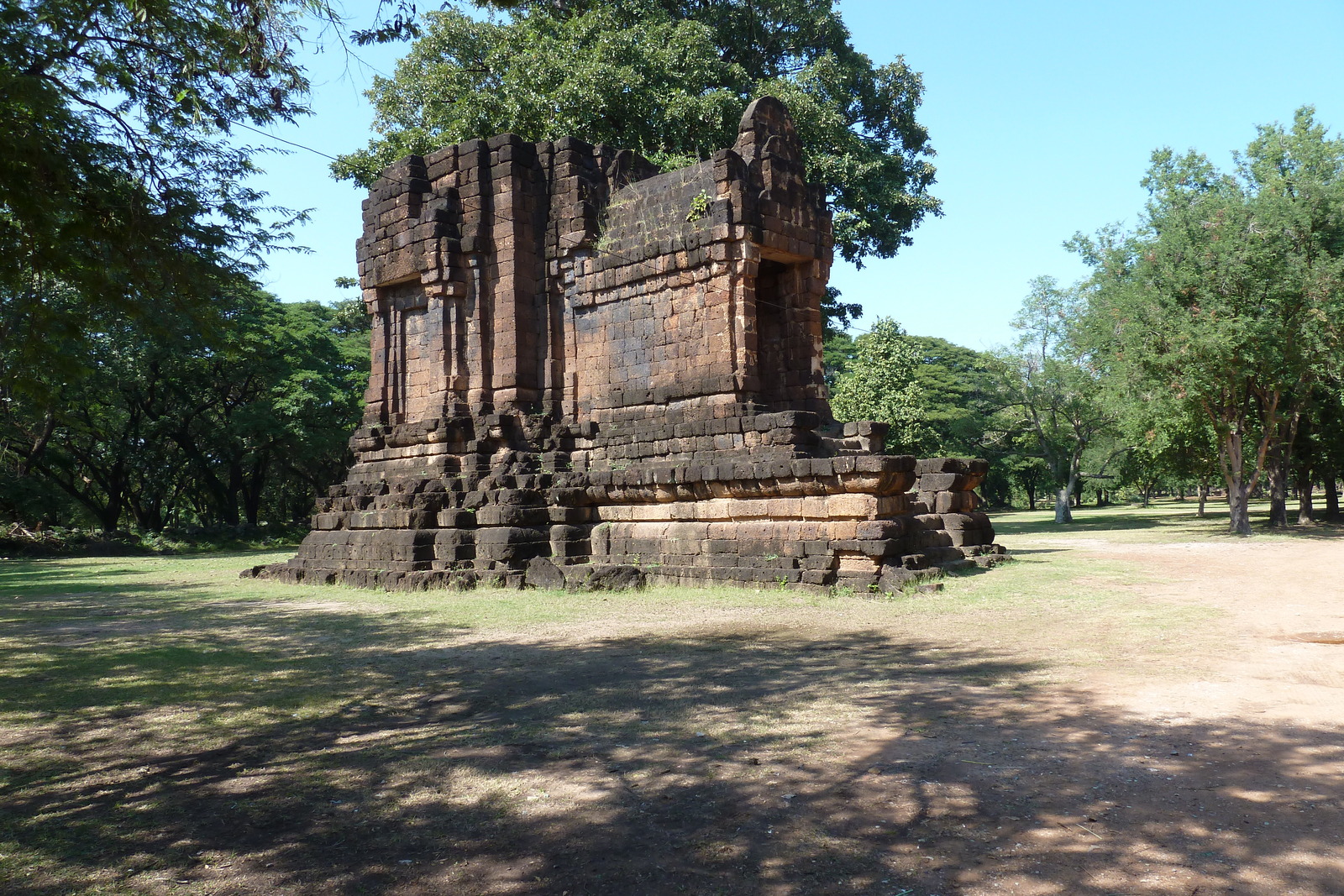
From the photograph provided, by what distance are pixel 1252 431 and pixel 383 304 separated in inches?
917

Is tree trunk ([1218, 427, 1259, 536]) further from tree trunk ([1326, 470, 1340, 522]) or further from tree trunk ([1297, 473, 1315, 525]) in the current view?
tree trunk ([1326, 470, 1340, 522])

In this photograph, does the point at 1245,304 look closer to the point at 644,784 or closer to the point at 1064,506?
the point at 1064,506

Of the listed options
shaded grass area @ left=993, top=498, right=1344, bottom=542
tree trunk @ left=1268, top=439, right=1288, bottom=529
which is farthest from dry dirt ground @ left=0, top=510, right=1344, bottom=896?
tree trunk @ left=1268, top=439, right=1288, bottom=529

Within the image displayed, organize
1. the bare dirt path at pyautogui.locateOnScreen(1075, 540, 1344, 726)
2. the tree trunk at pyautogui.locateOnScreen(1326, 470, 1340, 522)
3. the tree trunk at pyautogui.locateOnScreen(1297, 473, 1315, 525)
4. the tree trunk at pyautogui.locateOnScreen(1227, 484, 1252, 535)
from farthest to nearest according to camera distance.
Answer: the tree trunk at pyautogui.locateOnScreen(1326, 470, 1340, 522)
the tree trunk at pyautogui.locateOnScreen(1297, 473, 1315, 525)
the tree trunk at pyautogui.locateOnScreen(1227, 484, 1252, 535)
the bare dirt path at pyautogui.locateOnScreen(1075, 540, 1344, 726)

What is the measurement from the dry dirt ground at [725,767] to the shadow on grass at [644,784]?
17 millimetres

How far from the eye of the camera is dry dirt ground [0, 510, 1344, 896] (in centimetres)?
315

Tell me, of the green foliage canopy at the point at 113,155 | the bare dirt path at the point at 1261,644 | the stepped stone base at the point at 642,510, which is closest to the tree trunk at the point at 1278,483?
the bare dirt path at the point at 1261,644

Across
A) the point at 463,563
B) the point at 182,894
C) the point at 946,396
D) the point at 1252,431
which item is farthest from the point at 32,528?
the point at 946,396

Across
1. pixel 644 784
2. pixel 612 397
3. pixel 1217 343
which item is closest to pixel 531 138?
pixel 612 397

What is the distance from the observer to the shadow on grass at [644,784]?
315cm

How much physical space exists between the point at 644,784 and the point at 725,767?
1.43ft

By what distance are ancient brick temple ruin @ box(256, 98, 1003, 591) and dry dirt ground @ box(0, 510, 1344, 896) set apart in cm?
363

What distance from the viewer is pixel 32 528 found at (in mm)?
26547

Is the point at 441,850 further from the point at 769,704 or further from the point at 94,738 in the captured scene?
the point at 94,738
